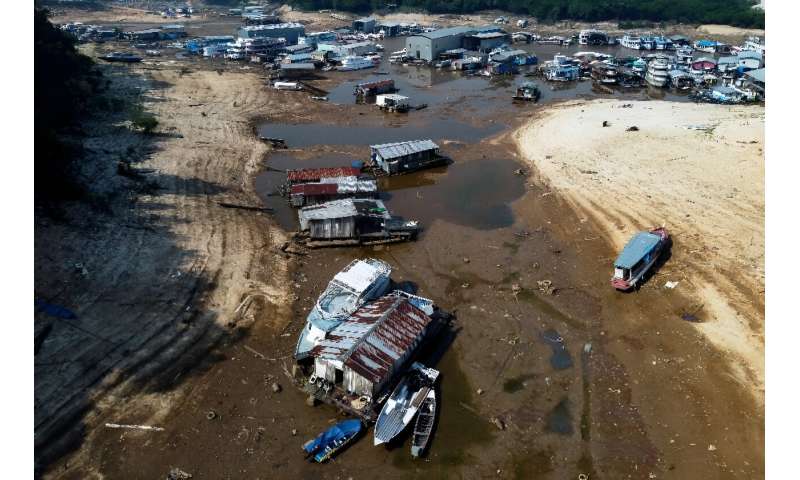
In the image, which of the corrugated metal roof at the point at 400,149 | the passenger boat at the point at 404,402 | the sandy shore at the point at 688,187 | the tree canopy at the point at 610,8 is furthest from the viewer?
the tree canopy at the point at 610,8

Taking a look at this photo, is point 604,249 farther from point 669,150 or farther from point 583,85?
point 583,85

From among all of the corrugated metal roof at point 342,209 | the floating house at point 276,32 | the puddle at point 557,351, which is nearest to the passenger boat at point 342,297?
the corrugated metal roof at point 342,209

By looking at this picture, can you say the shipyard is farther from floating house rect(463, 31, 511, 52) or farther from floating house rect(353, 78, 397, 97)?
floating house rect(463, 31, 511, 52)

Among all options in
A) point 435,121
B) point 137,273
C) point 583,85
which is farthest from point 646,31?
point 137,273

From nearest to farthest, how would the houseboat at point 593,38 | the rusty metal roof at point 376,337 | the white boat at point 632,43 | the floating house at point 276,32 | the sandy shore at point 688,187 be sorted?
the rusty metal roof at point 376,337
the sandy shore at point 688,187
the floating house at point 276,32
the white boat at point 632,43
the houseboat at point 593,38

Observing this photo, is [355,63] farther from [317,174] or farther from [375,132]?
[317,174]

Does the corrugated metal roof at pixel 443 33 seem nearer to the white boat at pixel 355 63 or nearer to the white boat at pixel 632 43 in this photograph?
the white boat at pixel 355 63

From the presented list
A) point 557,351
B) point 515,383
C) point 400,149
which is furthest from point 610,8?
point 515,383

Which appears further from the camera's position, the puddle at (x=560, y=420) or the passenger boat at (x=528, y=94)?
the passenger boat at (x=528, y=94)
